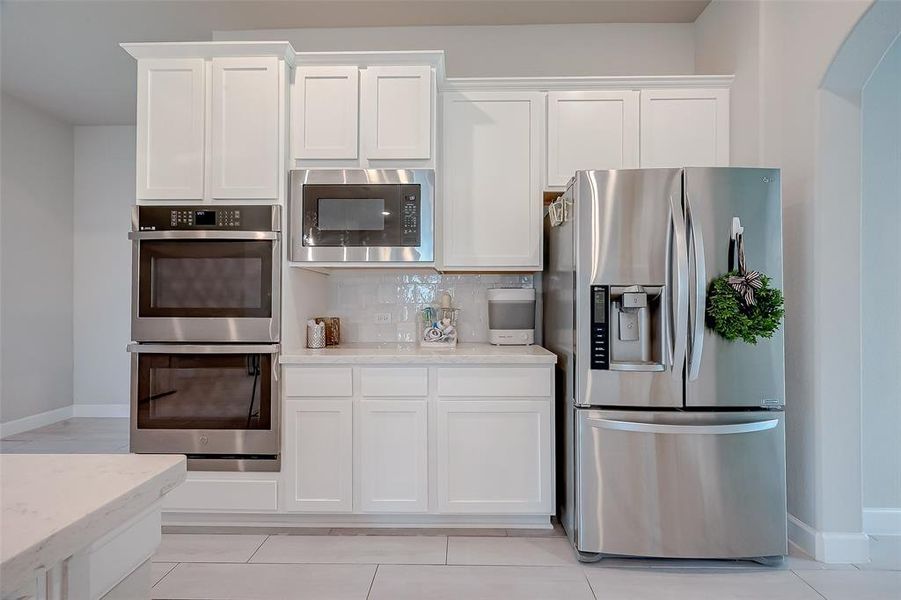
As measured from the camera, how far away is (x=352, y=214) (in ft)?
8.59

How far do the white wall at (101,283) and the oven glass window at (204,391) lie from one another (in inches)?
118

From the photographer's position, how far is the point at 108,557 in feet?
2.08

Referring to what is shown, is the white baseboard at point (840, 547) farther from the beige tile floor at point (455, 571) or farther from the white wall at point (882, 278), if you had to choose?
the white wall at point (882, 278)

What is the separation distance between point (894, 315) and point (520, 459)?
6.43ft

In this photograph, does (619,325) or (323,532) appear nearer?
(619,325)

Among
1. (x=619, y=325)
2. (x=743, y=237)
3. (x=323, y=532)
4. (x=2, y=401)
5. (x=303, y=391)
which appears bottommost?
(x=323, y=532)

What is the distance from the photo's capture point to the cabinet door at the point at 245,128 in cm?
258

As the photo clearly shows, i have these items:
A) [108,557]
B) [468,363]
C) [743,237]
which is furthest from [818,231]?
[108,557]

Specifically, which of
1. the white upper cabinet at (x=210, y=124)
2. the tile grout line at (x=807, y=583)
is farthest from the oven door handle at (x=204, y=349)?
the tile grout line at (x=807, y=583)

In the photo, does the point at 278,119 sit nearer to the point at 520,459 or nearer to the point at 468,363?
Answer: the point at 468,363

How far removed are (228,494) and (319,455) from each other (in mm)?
504

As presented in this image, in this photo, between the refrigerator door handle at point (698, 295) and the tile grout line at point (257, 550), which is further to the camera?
the tile grout line at point (257, 550)

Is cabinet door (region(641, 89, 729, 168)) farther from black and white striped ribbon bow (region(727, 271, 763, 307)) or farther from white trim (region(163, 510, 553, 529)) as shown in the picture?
white trim (region(163, 510, 553, 529))

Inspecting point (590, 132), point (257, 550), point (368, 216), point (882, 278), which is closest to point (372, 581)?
point (257, 550)
